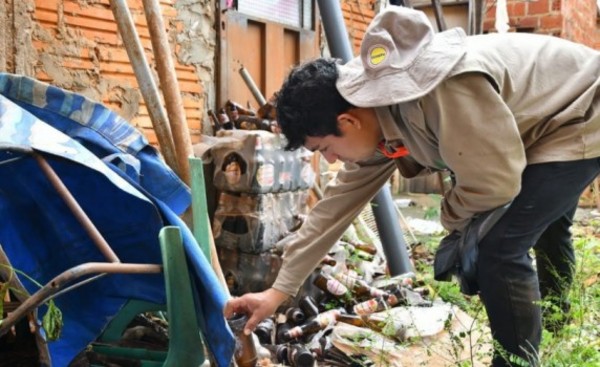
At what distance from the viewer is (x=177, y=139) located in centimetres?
279

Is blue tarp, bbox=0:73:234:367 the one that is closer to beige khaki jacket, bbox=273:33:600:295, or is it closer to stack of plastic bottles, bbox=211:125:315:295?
beige khaki jacket, bbox=273:33:600:295

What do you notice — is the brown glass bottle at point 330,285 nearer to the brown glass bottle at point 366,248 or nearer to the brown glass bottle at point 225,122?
the brown glass bottle at point 366,248

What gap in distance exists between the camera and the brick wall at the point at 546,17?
264 inches

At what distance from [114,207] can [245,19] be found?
131 inches

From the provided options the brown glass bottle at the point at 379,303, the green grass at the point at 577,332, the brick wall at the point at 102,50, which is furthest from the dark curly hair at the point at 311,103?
the brick wall at the point at 102,50

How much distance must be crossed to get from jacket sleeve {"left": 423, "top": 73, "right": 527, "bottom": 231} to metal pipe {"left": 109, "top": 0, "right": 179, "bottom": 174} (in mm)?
1565

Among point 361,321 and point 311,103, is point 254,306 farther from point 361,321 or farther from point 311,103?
point 361,321

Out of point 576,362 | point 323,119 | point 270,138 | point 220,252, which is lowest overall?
point 220,252

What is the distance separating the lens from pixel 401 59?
154 cm

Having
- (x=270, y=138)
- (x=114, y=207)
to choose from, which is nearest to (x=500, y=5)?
(x=270, y=138)

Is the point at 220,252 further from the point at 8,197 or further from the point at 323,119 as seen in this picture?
the point at 323,119

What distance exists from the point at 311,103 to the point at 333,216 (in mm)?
486

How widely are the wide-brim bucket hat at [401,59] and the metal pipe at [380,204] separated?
2310 mm

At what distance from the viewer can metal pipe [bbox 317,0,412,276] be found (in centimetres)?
389
